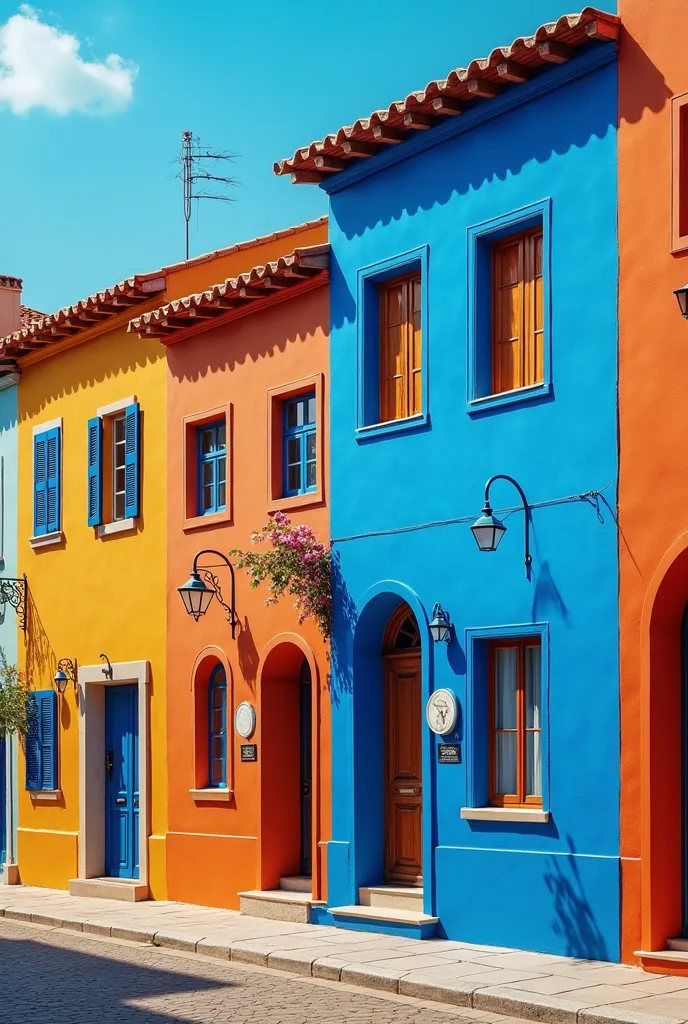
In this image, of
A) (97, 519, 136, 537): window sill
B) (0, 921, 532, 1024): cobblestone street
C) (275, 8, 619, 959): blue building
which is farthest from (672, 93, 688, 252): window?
(97, 519, 136, 537): window sill

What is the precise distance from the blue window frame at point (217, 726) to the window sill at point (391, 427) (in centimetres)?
368

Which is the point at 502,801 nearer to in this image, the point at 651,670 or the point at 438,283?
the point at 651,670

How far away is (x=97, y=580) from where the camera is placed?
64.1 ft

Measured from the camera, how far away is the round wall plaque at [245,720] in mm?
16016

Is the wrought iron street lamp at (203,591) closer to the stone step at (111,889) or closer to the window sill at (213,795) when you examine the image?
the window sill at (213,795)

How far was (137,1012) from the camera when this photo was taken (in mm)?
10398

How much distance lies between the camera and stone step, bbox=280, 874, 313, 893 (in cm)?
1548

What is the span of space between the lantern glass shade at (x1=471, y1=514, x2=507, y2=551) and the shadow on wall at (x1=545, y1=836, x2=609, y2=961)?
2363 mm

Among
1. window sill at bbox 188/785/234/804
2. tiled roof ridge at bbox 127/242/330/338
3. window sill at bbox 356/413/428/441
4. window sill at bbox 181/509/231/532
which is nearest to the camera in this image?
window sill at bbox 356/413/428/441

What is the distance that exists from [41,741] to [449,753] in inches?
347

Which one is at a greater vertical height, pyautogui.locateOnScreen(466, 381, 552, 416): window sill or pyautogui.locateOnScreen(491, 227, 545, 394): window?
pyautogui.locateOnScreen(491, 227, 545, 394): window

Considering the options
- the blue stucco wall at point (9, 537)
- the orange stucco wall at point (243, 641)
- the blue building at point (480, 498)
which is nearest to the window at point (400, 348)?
the blue building at point (480, 498)

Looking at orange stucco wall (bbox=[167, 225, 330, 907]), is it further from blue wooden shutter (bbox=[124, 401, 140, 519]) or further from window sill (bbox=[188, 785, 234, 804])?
blue wooden shutter (bbox=[124, 401, 140, 519])

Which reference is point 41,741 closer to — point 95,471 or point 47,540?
point 47,540
